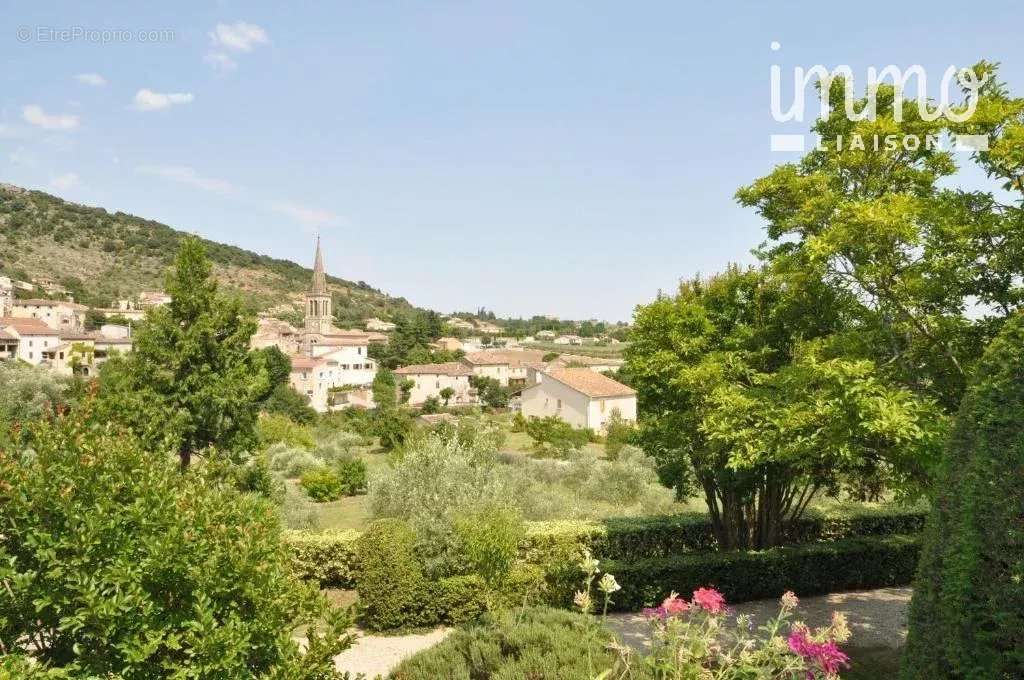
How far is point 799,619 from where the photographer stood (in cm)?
1145

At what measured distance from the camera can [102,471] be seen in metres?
4.13

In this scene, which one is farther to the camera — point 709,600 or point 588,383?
point 588,383

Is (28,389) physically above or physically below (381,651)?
above

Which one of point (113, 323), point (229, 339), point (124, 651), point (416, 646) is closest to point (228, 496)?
point (124, 651)

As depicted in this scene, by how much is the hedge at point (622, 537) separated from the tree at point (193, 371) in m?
6.45

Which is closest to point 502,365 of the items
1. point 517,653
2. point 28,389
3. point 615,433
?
point 615,433

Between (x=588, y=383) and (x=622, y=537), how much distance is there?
144 ft

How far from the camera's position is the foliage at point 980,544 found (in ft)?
13.2

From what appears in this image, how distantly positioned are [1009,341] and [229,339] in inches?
729

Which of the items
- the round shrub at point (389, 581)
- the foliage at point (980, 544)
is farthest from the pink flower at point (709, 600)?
the round shrub at point (389, 581)

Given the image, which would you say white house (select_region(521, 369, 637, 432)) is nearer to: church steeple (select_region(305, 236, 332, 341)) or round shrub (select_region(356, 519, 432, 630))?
round shrub (select_region(356, 519, 432, 630))

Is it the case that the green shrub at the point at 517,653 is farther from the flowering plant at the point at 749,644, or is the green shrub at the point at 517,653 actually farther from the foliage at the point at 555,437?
the foliage at the point at 555,437

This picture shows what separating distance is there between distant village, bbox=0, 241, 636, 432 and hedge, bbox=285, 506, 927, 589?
39148 mm

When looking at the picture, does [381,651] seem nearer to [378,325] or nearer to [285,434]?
[285,434]
